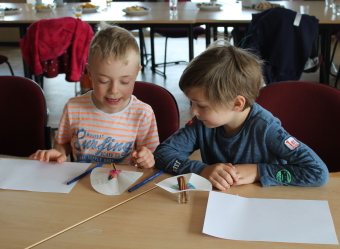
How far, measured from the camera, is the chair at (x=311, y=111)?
1648 mm

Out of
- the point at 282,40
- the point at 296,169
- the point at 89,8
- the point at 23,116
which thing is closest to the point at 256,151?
the point at 296,169

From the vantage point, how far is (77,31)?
3170 millimetres

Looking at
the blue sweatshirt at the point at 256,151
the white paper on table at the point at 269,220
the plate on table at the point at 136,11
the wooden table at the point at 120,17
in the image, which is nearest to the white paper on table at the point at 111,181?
the blue sweatshirt at the point at 256,151

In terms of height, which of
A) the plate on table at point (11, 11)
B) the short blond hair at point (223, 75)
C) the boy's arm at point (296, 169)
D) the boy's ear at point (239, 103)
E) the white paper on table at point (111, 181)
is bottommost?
the white paper on table at point (111, 181)

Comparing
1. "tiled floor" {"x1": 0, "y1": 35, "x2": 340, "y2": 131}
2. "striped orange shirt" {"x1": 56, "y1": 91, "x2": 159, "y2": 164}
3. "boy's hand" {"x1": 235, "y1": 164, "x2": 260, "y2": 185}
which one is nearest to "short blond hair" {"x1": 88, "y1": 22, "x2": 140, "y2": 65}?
"striped orange shirt" {"x1": 56, "y1": 91, "x2": 159, "y2": 164}

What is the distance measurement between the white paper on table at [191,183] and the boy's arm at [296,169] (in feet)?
0.52

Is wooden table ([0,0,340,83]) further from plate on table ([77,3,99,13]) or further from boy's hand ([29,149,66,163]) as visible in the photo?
boy's hand ([29,149,66,163])

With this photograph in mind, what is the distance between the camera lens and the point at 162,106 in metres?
1.82

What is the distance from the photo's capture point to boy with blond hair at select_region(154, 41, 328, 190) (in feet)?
4.08

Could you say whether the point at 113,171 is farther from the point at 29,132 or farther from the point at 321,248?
the point at 29,132

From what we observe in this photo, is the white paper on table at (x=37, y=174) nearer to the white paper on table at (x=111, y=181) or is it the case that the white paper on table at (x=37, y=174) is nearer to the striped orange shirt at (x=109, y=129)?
the white paper on table at (x=111, y=181)

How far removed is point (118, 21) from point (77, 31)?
504mm

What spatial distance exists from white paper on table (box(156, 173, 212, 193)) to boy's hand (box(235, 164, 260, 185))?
89mm

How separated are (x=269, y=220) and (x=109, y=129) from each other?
0.78m
